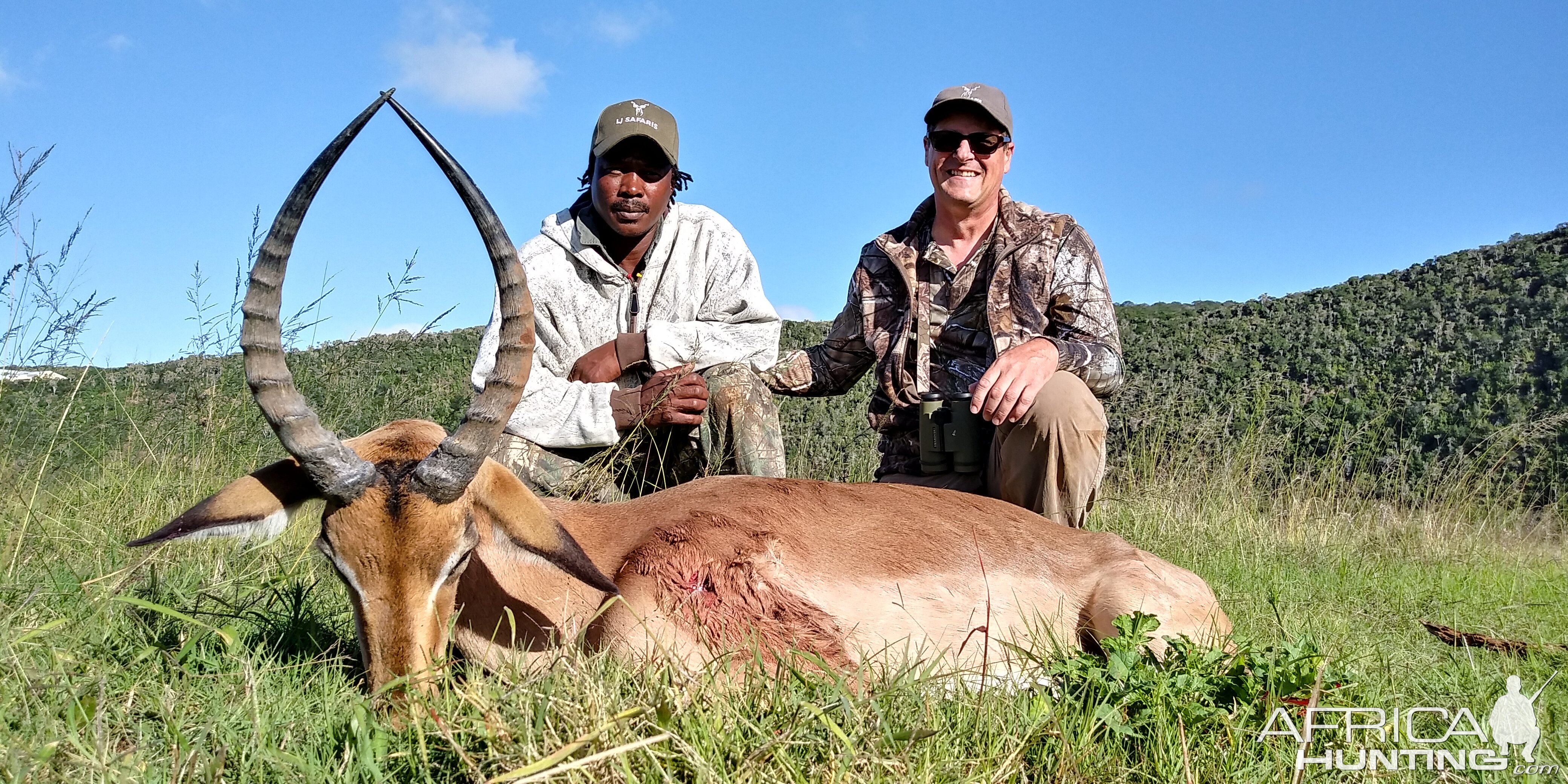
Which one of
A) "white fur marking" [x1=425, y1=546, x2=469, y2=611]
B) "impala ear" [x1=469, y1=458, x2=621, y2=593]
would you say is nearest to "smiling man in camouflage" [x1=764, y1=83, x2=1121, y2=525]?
"impala ear" [x1=469, y1=458, x2=621, y2=593]

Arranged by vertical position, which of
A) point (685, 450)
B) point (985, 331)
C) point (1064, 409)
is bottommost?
point (685, 450)

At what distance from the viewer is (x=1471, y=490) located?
9734 millimetres

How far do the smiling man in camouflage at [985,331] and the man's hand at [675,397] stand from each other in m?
0.70

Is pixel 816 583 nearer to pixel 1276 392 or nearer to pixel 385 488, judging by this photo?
pixel 385 488

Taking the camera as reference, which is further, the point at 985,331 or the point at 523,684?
the point at 985,331

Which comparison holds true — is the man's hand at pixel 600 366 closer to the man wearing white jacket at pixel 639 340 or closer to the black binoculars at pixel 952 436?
the man wearing white jacket at pixel 639 340

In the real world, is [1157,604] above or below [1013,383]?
below

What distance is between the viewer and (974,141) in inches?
239

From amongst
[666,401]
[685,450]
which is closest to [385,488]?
[666,401]

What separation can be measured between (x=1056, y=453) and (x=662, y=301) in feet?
8.71

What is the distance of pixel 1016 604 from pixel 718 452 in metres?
2.32

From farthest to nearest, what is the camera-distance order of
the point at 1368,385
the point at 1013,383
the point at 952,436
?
the point at 1368,385 < the point at 952,436 < the point at 1013,383

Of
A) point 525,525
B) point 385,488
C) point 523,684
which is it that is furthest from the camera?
point 525,525

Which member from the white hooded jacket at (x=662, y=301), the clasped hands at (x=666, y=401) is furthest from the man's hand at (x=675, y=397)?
the white hooded jacket at (x=662, y=301)
